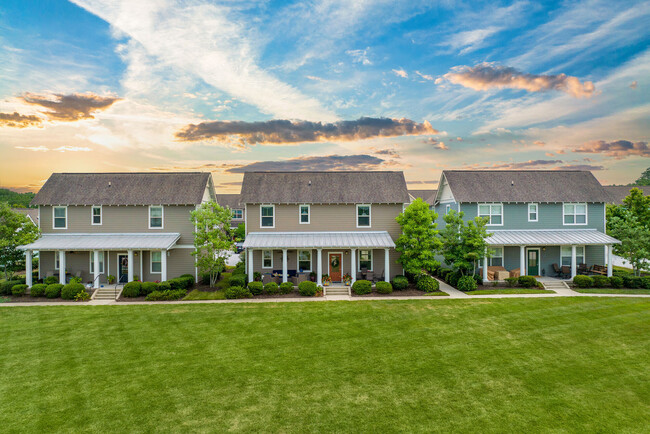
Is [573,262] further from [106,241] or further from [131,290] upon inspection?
[106,241]

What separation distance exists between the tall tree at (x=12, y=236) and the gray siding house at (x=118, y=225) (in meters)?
1.21

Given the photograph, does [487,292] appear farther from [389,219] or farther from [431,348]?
[431,348]

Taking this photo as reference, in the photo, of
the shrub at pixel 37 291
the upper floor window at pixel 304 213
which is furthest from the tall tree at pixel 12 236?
the upper floor window at pixel 304 213

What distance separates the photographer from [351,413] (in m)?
9.83

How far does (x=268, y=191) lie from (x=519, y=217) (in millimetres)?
21008

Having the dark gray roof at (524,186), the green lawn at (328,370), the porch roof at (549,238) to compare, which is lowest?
the green lawn at (328,370)

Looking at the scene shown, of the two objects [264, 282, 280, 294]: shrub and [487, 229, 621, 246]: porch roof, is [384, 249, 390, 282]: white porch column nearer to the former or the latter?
[264, 282, 280, 294]: shrub

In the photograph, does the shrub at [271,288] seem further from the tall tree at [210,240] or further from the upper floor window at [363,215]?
the upper floor window at [363,215]

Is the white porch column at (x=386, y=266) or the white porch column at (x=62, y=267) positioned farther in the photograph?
the white porch column at (x=386, y=266)

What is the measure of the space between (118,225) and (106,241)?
1.70m

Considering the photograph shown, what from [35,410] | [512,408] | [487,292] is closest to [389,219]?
[487,292]

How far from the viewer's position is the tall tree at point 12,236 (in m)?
24.7

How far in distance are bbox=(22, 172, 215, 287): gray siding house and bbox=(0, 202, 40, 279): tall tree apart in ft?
3.96

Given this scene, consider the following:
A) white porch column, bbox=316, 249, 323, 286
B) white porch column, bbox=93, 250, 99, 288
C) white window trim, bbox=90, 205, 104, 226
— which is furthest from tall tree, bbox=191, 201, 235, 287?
white window trim, bbox=90, 205, 104, 226
